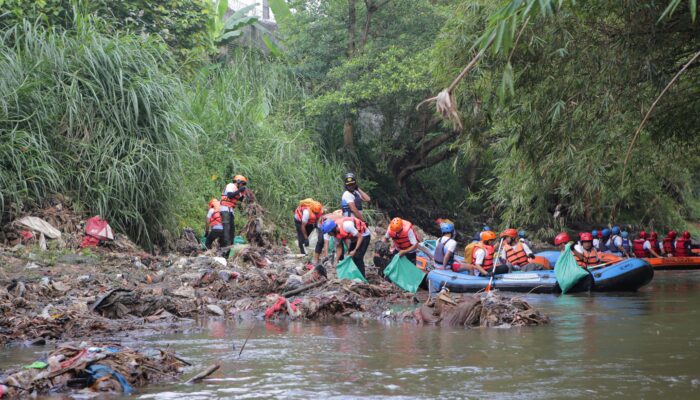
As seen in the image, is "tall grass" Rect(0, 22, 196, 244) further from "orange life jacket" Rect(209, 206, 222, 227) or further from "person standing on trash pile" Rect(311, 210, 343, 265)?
"person standing on trash pile" Rect(311, 210, 343, 265)

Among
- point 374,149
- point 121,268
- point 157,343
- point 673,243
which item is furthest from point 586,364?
point 374,149

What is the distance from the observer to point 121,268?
41.6 feet

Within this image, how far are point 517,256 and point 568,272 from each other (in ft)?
4.96

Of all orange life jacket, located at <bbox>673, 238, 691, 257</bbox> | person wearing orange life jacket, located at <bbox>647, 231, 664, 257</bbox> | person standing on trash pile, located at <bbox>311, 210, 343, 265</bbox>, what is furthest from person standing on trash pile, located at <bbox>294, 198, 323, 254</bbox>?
orange life jacket, located at <bbox>673, 238, 691, 257</bbox>

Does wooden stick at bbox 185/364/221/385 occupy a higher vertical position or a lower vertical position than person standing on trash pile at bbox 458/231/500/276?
lower

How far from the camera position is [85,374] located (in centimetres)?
591

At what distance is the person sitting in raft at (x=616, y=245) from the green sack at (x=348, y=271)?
9327 mm

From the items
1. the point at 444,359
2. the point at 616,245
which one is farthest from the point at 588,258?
the point at 444,359

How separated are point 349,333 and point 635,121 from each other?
14.2 ft

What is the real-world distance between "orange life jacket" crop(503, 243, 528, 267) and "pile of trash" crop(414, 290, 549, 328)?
5.35 m

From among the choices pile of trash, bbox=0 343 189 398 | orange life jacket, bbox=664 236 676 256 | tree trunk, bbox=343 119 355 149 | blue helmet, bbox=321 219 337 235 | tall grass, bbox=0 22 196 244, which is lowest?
pile of trash, bbox=0 343 189 398

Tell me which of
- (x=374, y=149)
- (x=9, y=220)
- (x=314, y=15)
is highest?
(x=314, y=15)

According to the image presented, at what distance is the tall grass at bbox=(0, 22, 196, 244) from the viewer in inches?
556

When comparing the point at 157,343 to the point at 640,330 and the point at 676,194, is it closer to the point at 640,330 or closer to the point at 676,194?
the point at 640,330
